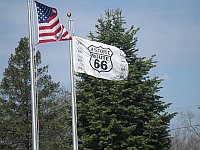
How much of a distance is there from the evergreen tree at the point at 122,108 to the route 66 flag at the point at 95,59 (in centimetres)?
796

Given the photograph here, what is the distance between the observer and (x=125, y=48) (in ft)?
82.7

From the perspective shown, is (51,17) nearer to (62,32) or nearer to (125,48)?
(62,32)

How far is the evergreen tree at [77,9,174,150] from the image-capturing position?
2391cm

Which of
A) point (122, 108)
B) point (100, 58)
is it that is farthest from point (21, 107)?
→ point (100, 58)

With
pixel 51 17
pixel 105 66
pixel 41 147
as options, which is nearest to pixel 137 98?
pixel 105 66

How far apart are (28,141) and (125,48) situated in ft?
52.8

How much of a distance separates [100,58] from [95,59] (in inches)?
9.1

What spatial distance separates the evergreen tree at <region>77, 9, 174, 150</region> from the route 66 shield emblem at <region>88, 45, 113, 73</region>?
8.09 metres

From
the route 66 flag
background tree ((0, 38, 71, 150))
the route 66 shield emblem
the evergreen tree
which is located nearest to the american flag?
the route 66 flag

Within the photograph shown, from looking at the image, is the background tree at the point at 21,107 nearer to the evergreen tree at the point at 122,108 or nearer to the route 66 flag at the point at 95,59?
the evergreen tree at the point at 122,108

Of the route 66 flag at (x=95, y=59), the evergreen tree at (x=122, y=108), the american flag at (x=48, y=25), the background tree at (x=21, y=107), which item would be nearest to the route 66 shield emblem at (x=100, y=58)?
the route 66 flag at (x=95, y=59)

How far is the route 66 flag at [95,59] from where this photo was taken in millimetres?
15211

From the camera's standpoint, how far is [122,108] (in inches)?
Answer: 942

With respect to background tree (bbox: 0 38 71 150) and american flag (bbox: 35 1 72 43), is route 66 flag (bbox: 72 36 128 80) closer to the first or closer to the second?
american flag (bbox: 35 1 72 43)
